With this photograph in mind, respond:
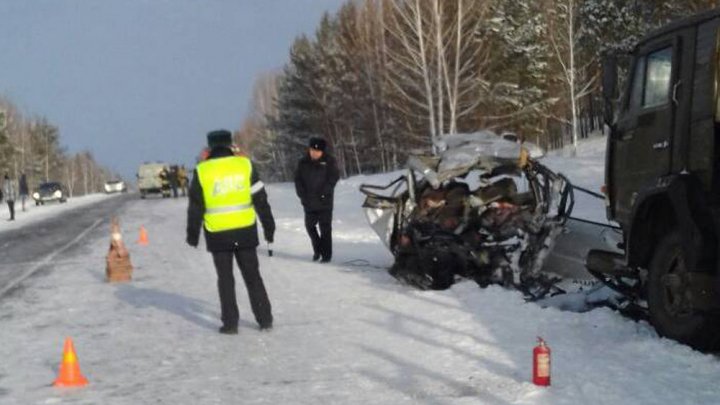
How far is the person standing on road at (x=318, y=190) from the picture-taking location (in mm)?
13875

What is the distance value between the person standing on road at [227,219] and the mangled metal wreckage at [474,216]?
110 inches

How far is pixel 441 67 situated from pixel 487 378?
104 feet

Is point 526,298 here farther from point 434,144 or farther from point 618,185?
point 434,144

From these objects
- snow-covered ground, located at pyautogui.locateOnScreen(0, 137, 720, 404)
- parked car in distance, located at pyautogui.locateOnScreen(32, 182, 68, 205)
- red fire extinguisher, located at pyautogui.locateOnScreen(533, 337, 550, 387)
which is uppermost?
red fire extinguisher, located at pyautogui.locateOnScreen(533, 337, 550, 387)

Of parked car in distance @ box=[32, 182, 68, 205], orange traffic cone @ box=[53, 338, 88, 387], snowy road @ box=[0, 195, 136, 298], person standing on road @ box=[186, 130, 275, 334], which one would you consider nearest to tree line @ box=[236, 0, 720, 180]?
snowy road @ box=[0, 195, 136, 298]

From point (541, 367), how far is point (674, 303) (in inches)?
74.3

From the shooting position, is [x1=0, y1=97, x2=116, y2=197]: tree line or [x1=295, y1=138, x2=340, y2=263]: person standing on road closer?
[x1=295, y1=138, x2=340, y2=263]: person standing on road

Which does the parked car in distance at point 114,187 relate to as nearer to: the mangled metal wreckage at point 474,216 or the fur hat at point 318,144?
the fur hat at point 318,144

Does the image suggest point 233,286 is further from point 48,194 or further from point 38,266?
point 48,194

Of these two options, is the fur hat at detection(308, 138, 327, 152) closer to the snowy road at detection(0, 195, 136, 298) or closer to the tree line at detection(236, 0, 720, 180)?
the snowy road at detection(0, 195, 136, 298)

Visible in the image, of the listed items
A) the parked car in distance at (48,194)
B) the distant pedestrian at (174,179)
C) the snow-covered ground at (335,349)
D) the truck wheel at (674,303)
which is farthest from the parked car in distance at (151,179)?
the truck wheel at (674,303)

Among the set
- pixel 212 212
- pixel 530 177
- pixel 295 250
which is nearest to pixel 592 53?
pixel 295 250

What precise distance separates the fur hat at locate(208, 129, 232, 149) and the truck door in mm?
3798

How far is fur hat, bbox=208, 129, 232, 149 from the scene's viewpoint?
8438mm
